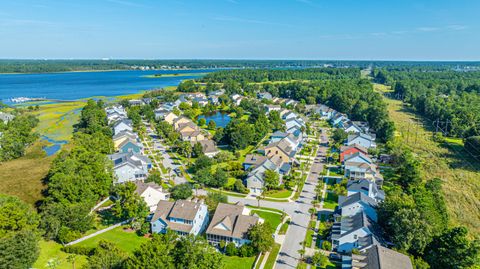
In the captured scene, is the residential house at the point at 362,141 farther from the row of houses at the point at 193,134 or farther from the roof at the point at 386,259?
the roof at the point at 386,259

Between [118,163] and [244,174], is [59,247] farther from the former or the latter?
[244,174]

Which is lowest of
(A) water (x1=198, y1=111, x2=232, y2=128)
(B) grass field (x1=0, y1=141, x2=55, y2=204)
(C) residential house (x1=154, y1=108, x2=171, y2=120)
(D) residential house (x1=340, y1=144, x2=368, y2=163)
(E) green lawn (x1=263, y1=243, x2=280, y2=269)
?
(E) green lawn (x1=263, y1=243, x2=280, y2=269)

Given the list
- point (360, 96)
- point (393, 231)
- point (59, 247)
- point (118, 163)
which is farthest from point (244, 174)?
point (360, 96)

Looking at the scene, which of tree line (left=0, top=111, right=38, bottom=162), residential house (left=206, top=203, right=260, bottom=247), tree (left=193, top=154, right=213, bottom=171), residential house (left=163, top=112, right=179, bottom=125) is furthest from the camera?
residential house (left=163, top=112, right=179, bottom=125)

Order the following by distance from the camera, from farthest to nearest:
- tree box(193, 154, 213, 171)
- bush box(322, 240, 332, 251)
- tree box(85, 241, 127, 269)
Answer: tree box(193, 154, 213, 171) < bush box(322, 240, 332, 251) < tree box(85, 241, 127, 269)

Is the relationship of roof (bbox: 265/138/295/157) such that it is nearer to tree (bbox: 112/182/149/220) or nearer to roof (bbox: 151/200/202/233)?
roof (bbox: 151/200/202/233)

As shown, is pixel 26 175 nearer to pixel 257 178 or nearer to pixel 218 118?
pixel 257 178

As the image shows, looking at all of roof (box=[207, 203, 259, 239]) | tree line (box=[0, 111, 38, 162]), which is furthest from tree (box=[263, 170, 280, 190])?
tree line (box=[0, 111, 38, 162])
